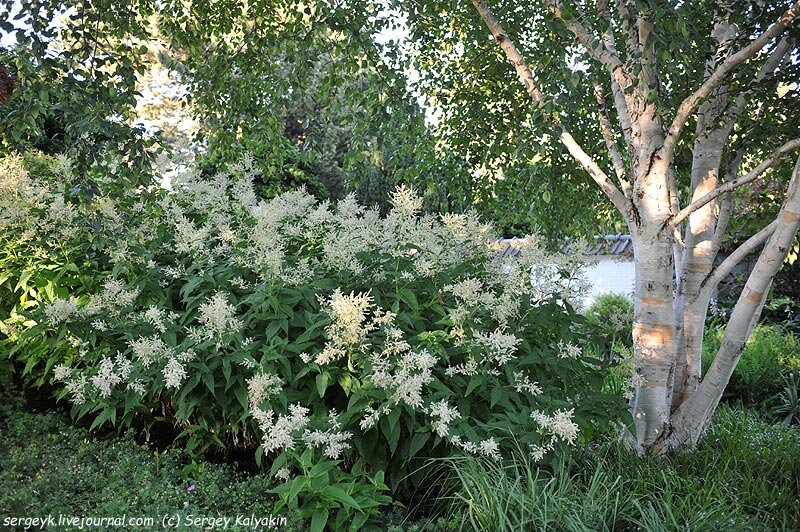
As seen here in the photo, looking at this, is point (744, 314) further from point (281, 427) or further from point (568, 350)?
point (281, 427)

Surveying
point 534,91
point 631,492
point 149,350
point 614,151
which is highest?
point 534,91

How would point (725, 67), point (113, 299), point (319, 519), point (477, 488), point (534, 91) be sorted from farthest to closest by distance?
point (534, 91) < point (725, 67) < point (113, 299) < point (477, 488) < point (319, 519)

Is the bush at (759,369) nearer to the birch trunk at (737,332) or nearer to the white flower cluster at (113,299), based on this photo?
the birch trunk at (737,332)

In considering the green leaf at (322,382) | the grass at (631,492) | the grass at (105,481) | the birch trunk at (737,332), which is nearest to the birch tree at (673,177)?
the birch trunk at (737,332)

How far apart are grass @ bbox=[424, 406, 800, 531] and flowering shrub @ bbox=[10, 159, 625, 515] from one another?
0.14 m

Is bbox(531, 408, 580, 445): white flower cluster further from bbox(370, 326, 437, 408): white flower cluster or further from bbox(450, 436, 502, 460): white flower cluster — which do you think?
bbox(370, 326, 437, 408): white flower cluster

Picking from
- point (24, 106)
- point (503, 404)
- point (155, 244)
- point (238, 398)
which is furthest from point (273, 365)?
point (24, 106)

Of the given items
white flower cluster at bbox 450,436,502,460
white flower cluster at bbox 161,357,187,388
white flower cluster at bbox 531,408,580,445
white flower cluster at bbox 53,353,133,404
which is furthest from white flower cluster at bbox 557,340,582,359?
white flower cluster at bbox 53,353,133,404

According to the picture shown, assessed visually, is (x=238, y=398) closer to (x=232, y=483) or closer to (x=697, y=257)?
(x=232, y=483)

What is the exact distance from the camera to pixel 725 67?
3.36 metres

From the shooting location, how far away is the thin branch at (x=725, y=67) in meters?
3.31

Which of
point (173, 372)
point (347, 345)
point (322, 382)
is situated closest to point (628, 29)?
point (347, 345)

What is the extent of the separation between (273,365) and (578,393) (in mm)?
1425

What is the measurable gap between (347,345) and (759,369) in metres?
4.96
